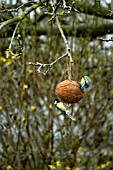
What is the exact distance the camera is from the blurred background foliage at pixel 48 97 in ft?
15.9

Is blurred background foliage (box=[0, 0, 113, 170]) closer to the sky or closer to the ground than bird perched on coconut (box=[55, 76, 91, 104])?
closer to the ground

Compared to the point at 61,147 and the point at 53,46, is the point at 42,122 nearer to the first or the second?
the point at 61,147

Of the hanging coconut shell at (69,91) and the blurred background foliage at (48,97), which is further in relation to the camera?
the blurred background foliage at (48,97)

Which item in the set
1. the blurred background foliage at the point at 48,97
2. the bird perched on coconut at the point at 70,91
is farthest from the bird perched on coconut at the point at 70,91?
the blurred background foliage at the point at 48,97

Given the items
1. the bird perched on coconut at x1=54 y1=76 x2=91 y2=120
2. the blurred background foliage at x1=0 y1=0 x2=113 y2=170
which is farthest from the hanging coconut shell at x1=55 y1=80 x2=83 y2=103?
the blurred background foliage at x1=0 y1=0 x2=113 y2=170

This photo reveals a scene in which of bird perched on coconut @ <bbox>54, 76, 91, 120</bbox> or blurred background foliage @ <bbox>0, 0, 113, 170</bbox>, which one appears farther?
blurred background foliage @ <bbox>0, 0, 113, 170</bbox>

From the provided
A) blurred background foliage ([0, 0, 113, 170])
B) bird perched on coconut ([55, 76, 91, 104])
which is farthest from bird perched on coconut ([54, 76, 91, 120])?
blurred background foliage ([0, 0, 113, 170])

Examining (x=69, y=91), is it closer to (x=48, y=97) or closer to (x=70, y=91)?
(x=70, y=91)

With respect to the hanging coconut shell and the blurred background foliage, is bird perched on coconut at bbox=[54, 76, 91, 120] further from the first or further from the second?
the blurred background foliage

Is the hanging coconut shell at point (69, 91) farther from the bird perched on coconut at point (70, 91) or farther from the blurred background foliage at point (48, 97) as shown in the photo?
the blurred background foliage at point (48, 97)

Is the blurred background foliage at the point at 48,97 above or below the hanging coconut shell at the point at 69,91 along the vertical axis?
below

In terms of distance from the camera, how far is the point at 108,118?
5656 millimetres

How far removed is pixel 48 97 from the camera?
4895 millimetres

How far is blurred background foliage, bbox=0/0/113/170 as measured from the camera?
4.85 m
